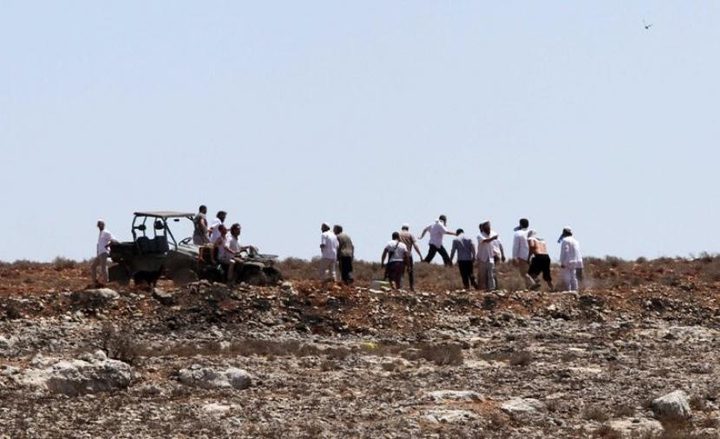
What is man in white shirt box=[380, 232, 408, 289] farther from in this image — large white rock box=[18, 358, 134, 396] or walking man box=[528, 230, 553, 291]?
large white rock box=[18, 358, 134, 396]

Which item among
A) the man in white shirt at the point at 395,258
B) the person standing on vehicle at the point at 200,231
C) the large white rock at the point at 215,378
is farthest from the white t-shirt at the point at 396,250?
the large white rock at the point at 215,378

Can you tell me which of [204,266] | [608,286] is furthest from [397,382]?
[608,286]

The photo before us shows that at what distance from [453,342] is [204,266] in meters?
7.27

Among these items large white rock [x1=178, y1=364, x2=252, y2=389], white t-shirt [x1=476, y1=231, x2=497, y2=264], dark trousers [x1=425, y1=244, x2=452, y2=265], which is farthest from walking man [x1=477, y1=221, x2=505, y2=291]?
large white rock [x1=178, y1=364, x2=252, y2=389]

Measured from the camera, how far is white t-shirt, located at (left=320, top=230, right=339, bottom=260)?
121 ft

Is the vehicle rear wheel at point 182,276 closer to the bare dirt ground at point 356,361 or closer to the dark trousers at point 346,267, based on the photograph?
the bare dirt ground at point 356,361

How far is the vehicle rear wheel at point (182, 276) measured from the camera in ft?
120

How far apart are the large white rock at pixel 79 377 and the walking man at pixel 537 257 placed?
1535 cm

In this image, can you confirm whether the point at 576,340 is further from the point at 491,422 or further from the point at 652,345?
the point at 491,422

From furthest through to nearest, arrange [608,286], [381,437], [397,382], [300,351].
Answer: [608,286] → [300,351] → [397,382] → [381,437]

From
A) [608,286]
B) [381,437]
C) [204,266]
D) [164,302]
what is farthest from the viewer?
[608,286]

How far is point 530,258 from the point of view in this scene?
38.5 m

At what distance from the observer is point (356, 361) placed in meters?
27.5

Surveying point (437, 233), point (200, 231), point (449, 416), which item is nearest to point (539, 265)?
point (437, 233)
